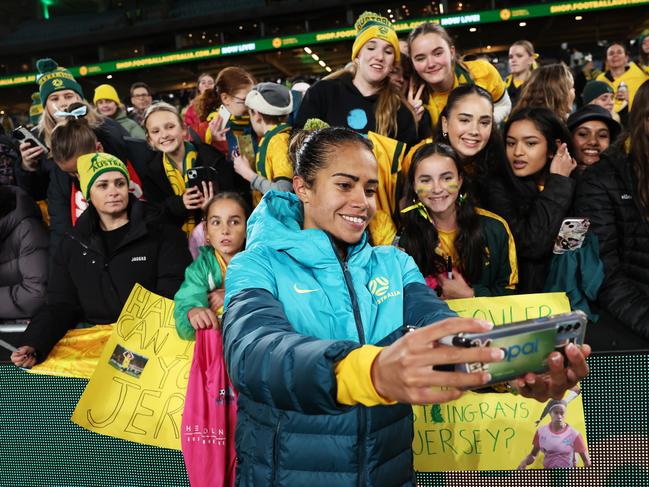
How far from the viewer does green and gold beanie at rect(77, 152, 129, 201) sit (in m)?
3.46

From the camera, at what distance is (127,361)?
2943 millimetres

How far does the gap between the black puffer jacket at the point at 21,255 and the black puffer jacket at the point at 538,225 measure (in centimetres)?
247

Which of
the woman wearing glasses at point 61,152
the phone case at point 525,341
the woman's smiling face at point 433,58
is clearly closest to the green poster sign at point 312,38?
the woman wearing glasses at point 61,152

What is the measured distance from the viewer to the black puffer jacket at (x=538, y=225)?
300 cm

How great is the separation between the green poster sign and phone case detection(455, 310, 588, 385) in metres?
18.0

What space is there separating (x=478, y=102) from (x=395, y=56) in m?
0.81

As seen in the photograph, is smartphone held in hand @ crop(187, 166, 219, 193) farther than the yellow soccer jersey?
Yes

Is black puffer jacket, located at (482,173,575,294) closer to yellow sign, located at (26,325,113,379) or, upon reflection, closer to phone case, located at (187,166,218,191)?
phone case, located at (187,166,218,191)

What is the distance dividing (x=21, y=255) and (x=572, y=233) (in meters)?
2.87

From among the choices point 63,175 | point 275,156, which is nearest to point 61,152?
point 63,175

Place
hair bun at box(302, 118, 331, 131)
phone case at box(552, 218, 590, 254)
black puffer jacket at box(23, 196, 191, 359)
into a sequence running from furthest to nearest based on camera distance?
1. hair bun at box(302, 118, 331, 131)
2. black puffer jacket at box(23, 196, 191, 359)
3. phone case at box(552, 218, 590, 254)

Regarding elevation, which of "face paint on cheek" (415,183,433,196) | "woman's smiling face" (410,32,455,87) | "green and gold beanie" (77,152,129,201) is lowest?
"face paint on cheek" (415,183,433,196)

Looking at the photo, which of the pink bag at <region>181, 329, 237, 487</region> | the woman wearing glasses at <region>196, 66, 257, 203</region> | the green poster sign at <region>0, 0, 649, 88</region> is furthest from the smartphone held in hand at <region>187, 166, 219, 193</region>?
the green poster sign at <region>0, 0, 649, 88</region>

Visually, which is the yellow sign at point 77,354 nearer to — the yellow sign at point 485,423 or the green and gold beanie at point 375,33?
the yellow sign at point 485,423
